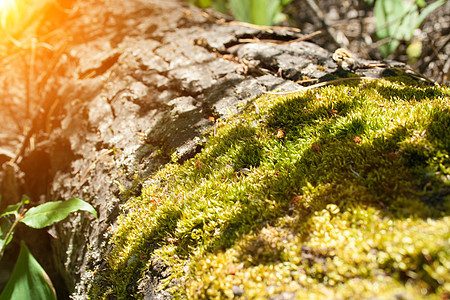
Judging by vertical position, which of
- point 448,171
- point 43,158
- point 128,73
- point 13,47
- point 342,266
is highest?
point 13,47

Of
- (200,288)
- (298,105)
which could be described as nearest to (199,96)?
(298,105)

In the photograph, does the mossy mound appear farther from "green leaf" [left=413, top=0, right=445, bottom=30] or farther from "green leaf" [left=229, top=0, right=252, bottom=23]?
"green leaf" [left=229, top=0, right=252, bottom=23]

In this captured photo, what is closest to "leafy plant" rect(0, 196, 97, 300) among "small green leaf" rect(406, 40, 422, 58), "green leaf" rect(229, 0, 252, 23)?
"green leaf" rect(229, 0, 252, 23)

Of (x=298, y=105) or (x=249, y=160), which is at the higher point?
(x=298, y=105)

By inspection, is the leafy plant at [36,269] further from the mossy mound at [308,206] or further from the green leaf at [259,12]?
the green leaf at [259,12]

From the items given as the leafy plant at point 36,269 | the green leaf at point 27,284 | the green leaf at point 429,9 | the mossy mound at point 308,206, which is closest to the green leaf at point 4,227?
the leafy plant at point 36,269

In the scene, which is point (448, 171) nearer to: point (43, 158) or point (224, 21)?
point (224, 21)

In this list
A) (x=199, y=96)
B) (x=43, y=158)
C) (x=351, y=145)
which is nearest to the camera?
(x=351, y=145)

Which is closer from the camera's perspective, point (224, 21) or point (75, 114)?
point (75, 114)
